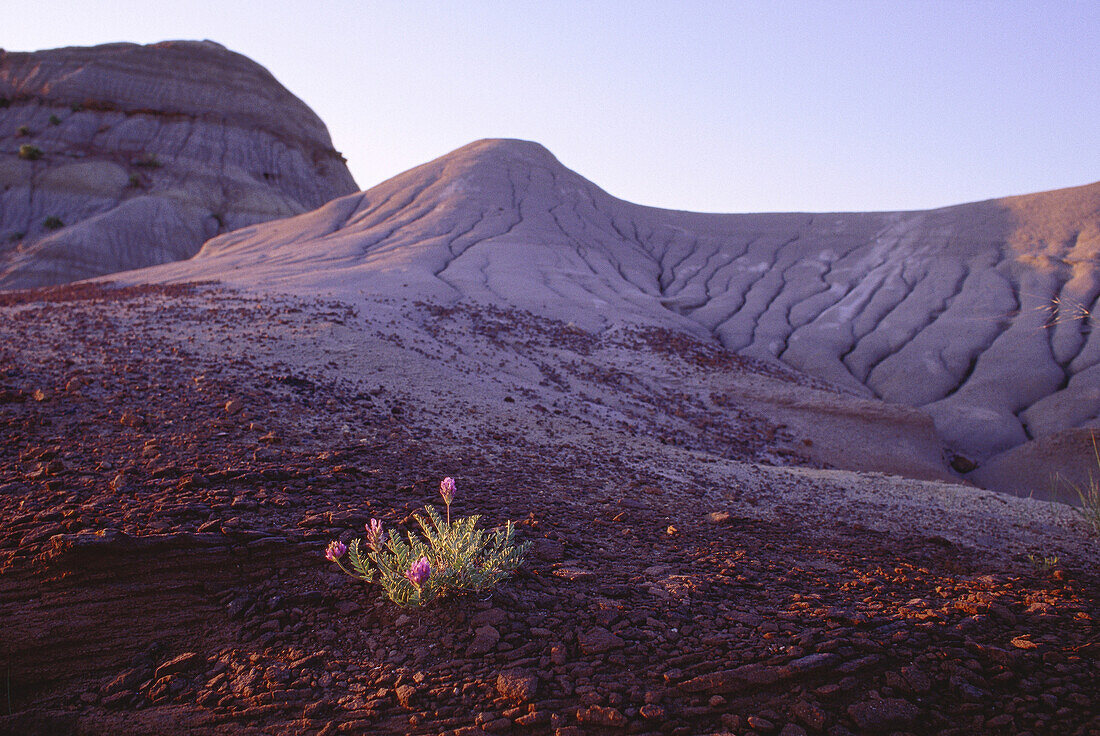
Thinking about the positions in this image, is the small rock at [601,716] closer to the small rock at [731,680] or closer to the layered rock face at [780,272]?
the small rock at [731,680]

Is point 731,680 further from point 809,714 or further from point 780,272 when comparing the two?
point 780,272

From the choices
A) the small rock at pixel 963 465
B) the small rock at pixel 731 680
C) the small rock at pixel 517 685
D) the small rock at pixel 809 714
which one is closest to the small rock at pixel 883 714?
the small rock at pixel 809 714

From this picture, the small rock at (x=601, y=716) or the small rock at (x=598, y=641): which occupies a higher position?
the small rock at (x=598, y=641)

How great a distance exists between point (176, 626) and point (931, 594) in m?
3.54

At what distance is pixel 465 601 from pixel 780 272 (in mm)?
22101

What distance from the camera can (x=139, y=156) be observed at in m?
40.3

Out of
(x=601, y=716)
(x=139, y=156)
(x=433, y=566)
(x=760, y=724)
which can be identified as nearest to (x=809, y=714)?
(x=760, y=724)

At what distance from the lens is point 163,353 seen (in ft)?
22.2

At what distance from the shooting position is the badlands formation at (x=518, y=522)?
2.33 m

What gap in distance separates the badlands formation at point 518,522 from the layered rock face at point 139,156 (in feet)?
83.0

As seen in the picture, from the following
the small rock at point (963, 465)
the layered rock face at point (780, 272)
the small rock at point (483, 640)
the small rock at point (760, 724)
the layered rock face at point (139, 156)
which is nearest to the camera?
the small rock at point (760, 724)

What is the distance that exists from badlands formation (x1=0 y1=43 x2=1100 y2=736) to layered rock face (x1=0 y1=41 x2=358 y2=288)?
25.3 metres

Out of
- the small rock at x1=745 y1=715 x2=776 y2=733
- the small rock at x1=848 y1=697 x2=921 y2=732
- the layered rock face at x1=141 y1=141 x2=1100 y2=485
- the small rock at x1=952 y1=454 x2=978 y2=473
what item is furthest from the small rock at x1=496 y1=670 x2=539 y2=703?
the small rock at x1=952 y1=454 x2=978 y2=473

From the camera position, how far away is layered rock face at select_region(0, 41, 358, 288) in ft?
113
